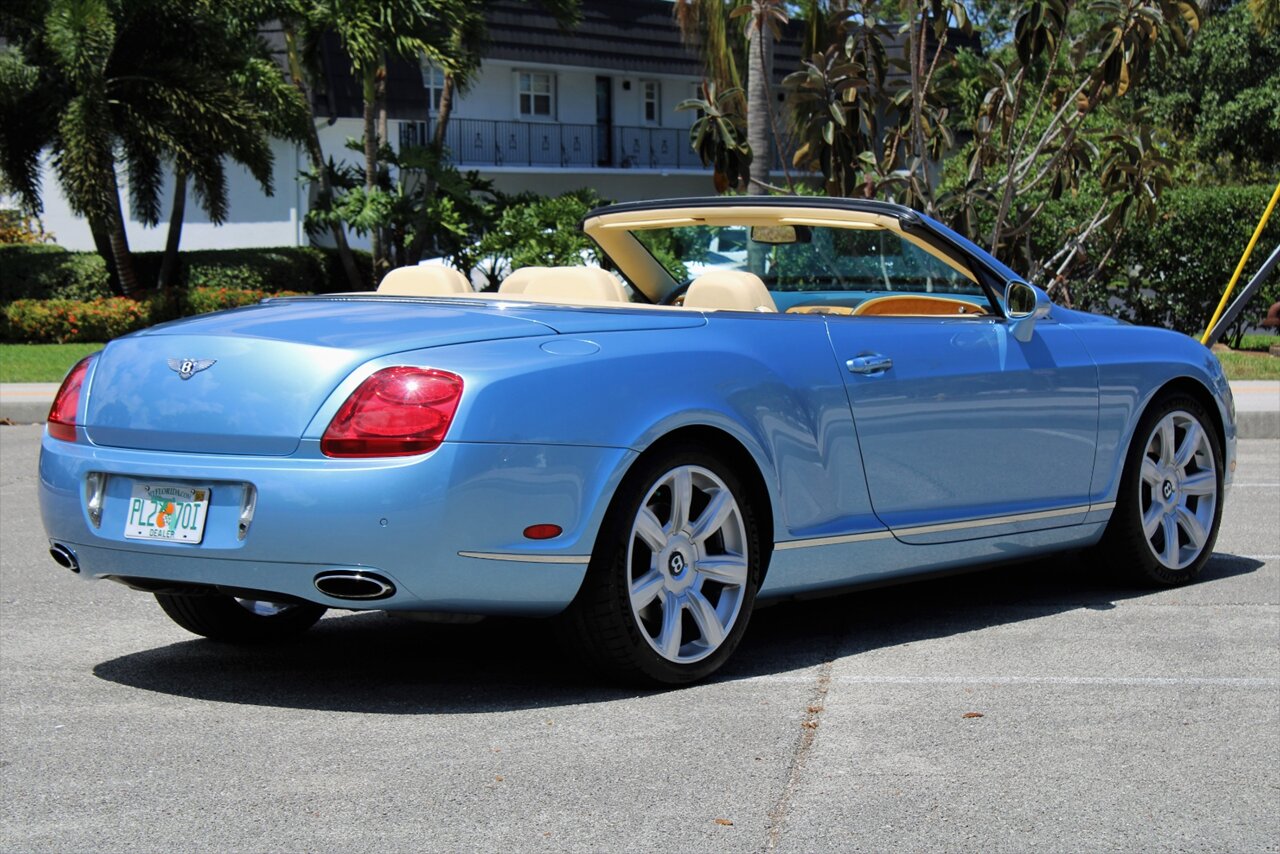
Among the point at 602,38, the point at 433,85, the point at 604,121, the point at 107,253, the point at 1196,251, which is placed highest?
the point at 602,38

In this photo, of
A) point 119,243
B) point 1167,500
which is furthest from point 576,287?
point 119,243

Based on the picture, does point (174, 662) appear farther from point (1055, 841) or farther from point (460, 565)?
point (1055, 841)

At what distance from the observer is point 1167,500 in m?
7.34

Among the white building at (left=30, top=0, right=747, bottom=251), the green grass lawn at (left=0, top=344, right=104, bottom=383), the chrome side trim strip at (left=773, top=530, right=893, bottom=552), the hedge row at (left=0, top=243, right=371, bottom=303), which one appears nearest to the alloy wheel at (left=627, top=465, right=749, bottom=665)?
the chrome side trim strip at (left=773, top=530, right=893, bottom=552)

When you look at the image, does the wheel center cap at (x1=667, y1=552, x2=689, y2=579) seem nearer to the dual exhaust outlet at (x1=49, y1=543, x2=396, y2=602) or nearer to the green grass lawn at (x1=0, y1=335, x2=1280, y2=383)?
the dual exhaust outlet at (x1=49, y1=543, x2=396, y2=602)

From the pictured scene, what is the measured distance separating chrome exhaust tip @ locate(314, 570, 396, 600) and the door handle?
6.05 ft

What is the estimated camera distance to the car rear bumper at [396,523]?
16.0ft

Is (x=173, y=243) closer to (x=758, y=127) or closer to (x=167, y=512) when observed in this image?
(x=758, y=127)

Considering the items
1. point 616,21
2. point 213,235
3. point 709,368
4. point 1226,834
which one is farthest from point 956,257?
point 616,21

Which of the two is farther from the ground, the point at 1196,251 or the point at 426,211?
the point at 426,211

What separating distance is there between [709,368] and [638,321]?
259 millimetres

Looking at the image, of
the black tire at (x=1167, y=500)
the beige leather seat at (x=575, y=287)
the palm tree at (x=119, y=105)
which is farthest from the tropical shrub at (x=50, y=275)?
the black tire at (x=1167, y=500)

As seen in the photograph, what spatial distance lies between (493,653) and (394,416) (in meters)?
1.42

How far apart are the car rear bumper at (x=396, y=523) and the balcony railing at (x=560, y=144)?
1454 inches
